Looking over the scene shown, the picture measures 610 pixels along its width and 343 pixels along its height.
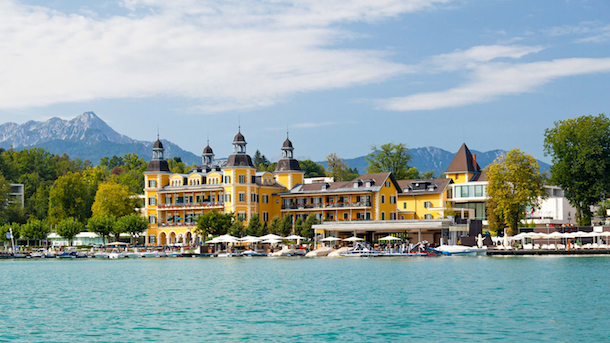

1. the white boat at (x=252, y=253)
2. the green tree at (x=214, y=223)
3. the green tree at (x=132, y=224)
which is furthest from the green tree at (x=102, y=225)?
the white boat at (x=252, y=253)

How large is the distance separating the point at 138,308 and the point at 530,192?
52.5 m

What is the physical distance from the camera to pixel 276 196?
105750mm

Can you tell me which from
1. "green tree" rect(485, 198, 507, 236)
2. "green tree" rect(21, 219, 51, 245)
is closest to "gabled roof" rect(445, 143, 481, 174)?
"green tree" rect(485, 198, 507, 236)

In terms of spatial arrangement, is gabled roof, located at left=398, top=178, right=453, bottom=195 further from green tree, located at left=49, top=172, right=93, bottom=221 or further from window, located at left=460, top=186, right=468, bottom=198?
green tree, located at left=49, top=172, right=93, bottom=221

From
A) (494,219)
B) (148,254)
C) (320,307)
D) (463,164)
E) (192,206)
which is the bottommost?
(148,254)

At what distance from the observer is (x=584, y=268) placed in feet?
175

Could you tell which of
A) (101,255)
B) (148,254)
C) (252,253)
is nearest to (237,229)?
(252,253)

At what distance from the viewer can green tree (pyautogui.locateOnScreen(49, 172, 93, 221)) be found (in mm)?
111562

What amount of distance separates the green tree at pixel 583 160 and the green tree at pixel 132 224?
54.4 metres

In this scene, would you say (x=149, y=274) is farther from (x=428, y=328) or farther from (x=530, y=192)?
(x=530, y=192)

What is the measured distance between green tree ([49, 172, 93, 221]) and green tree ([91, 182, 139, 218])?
20.3ft

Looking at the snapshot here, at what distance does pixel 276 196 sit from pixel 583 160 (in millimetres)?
44039

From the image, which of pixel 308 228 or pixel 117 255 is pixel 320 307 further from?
pixel 117 255

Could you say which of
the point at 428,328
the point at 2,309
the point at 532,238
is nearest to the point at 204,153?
the point at 532,238
